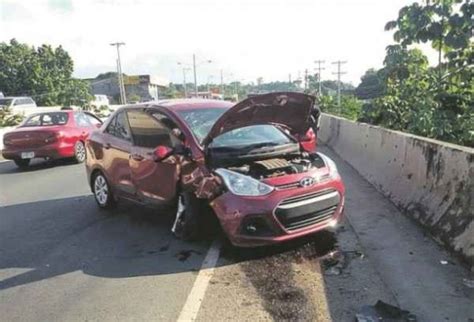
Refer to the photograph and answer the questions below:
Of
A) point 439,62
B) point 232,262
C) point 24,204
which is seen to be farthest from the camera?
point 439,62

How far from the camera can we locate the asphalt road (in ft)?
13.3

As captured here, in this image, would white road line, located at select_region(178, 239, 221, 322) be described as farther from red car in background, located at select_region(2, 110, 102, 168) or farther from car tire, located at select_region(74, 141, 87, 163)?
car tire, located at select_region(74, 141, 87, 163)

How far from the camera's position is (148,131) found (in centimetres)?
677

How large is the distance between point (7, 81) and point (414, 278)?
217ft

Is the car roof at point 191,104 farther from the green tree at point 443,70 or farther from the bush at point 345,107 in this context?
the bush at point 345,107

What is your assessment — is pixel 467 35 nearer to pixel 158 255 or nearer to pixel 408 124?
pixel 408 124

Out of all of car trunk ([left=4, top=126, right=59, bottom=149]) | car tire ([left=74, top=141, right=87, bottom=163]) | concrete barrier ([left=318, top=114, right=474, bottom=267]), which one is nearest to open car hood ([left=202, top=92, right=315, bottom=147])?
concrete barrier ([left=318, top=114, right=474, bottom=267])

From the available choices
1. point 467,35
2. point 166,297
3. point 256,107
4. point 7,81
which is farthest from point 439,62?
point 7,81

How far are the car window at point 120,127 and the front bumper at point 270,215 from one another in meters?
2.51

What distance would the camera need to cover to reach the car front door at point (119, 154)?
7.05 metres

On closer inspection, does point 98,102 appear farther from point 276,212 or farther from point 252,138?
point 276,212

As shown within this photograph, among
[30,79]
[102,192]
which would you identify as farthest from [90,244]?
[30,79]

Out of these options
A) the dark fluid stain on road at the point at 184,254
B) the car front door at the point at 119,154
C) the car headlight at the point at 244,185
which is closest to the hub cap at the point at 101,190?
the car front door at the point at 119,154

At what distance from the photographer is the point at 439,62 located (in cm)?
997
